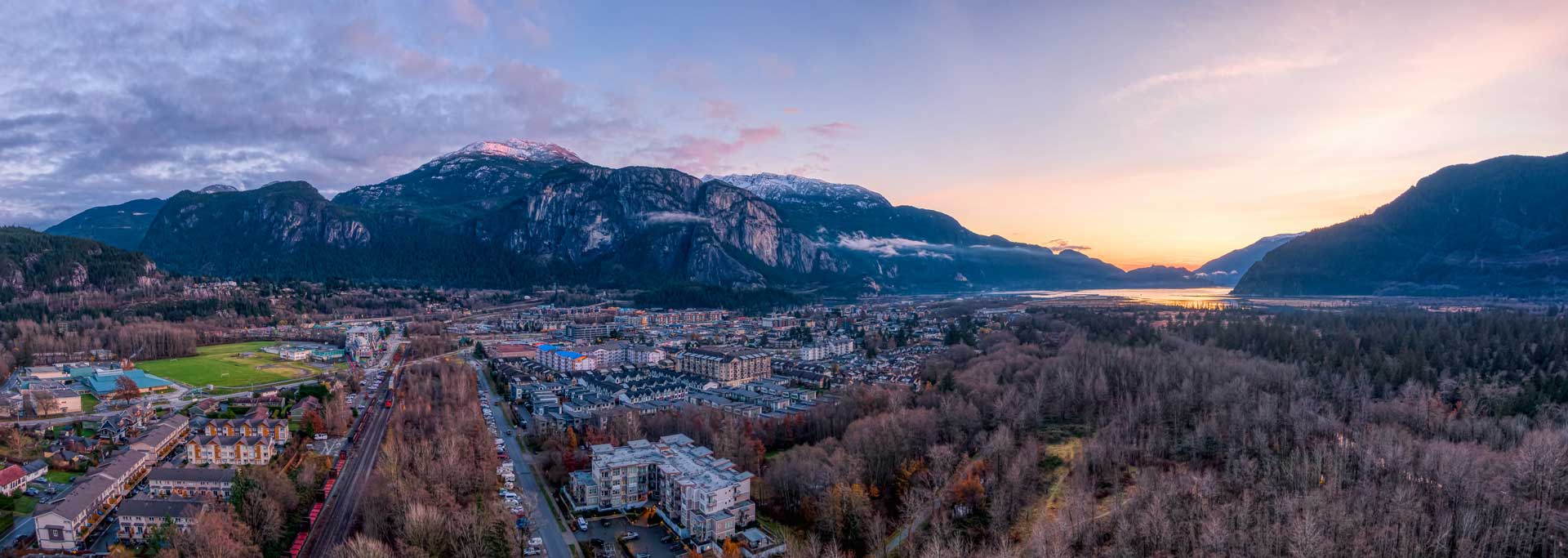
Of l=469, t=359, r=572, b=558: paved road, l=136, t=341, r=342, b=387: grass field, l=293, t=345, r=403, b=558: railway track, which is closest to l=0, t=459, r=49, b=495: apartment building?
l=293, t=345, r=403, b=558: railway track

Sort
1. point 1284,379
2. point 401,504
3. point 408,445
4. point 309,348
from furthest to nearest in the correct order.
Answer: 1. point 309,348
2. point 1284,379
3. point 408,445
4. point 401,504

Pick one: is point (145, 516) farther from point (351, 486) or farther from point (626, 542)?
point (626, 542)

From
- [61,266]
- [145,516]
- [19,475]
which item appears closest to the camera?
[145,516]

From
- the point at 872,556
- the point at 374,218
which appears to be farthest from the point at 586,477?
the point at 374,218

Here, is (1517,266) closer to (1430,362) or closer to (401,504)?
(1430,362)

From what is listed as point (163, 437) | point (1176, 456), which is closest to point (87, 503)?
point (163, 437)

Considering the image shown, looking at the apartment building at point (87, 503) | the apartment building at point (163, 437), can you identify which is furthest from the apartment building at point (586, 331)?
the apartment building at point (87, 503)
